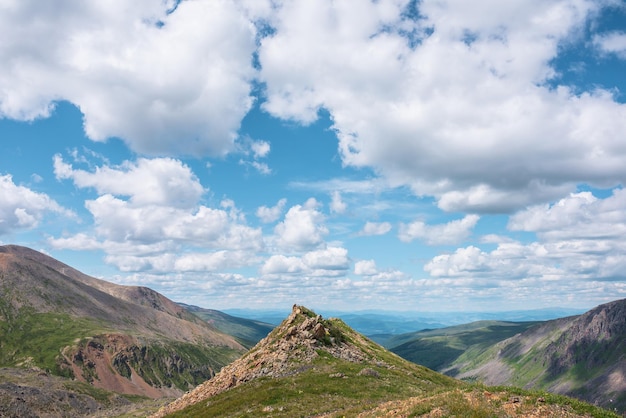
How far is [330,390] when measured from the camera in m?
47.5

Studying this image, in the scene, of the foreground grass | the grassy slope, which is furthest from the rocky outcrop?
the foreground grass

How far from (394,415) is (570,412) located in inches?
406

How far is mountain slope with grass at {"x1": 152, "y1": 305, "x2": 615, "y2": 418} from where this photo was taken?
993 inches

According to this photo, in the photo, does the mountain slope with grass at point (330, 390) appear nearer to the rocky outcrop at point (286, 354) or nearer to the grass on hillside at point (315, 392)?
the rocky outcrop at point (286, 354)

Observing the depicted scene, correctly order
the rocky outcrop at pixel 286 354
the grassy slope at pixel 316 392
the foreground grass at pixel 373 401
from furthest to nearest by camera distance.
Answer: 1. the rocky outcrop at pixel 286 354
2. the grassy slope at pixel 316 392
3. the foreground grass at pixel 373 401

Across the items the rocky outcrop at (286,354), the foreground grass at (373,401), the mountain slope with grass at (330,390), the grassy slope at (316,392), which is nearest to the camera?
the foreground grass at (373,401)

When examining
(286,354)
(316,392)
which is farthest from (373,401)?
(286,354)

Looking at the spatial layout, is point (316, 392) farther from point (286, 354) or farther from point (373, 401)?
point (286, 354)

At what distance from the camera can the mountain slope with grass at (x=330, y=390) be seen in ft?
82.8

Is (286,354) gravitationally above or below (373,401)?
above

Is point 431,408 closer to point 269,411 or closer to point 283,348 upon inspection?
point 269,411

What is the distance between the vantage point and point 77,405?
163 metres

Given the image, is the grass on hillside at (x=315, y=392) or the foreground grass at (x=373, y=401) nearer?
the foreground grass at (x=373, y=401)

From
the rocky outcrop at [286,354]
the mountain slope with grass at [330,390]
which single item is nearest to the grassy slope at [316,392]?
the mountain slope with grass at [330,390]
